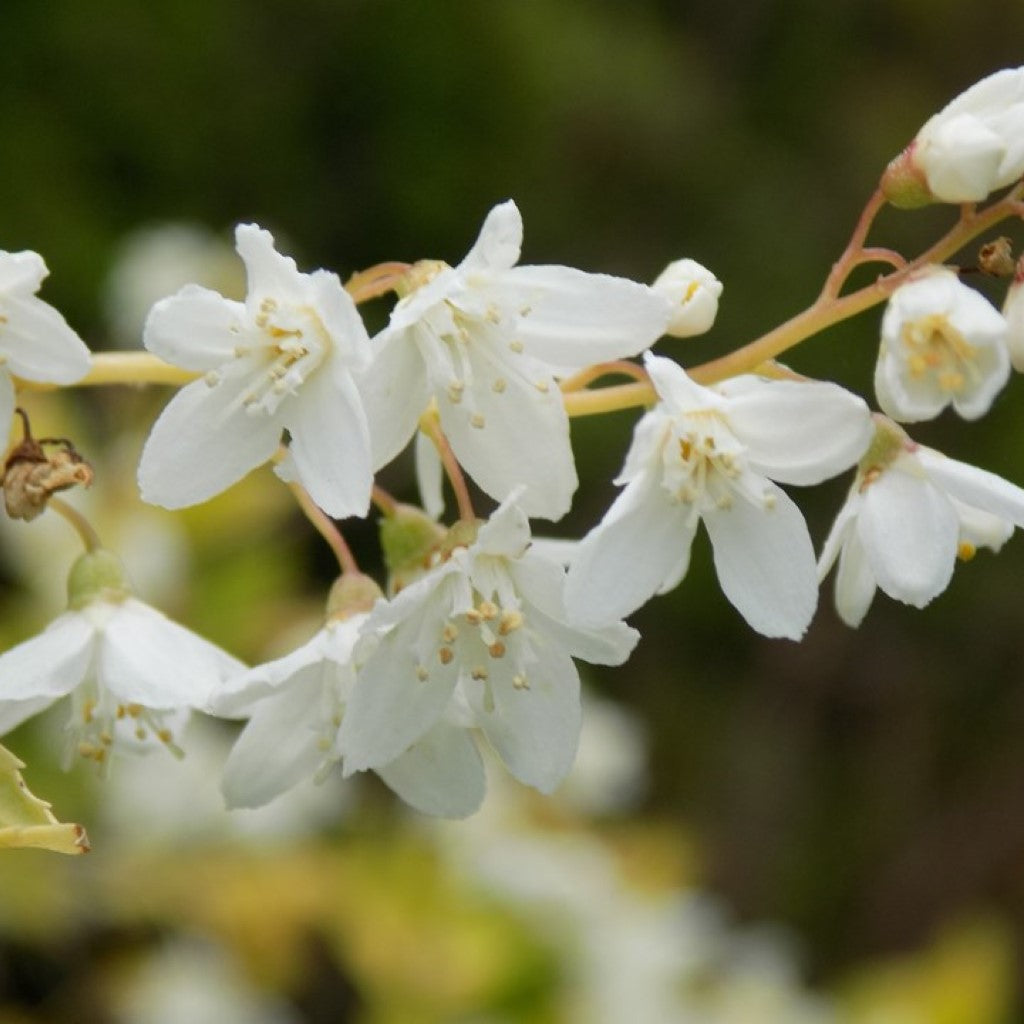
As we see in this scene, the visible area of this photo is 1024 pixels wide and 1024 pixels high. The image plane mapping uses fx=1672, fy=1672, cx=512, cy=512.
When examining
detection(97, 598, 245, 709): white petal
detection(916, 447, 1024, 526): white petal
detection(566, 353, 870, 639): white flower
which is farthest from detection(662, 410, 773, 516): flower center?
detection(97, 598, 245, 709): white petal

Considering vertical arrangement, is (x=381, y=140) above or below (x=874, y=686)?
above

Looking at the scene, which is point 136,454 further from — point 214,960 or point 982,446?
point 982,446

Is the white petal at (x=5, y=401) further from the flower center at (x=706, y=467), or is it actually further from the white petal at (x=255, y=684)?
the flower center at (x=706, y=467)

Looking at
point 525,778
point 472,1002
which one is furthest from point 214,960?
point 525,778

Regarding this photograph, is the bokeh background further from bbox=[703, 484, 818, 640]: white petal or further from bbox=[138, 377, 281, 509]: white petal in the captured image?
bbox=[703, 484, 818, 640]: white petal

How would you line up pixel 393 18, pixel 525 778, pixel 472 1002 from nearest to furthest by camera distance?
pixel 525 778
pixel 472 1002
pixel 393 18

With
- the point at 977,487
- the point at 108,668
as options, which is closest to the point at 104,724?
the point at 108,668
